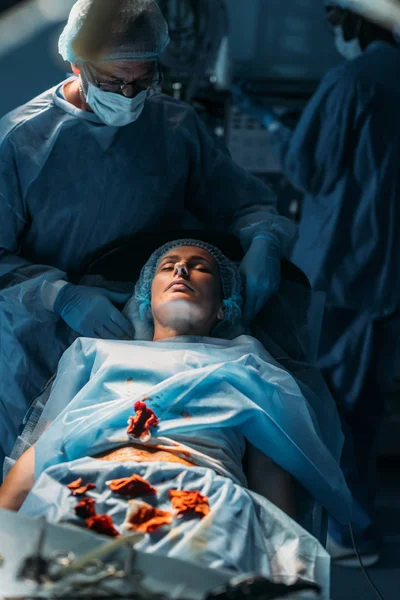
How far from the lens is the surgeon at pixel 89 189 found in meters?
2.11

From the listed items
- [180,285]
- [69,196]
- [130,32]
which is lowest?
[180,285]

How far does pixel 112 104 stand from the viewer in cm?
210

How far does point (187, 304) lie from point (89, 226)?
341 mm

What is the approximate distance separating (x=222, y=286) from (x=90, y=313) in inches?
14.5

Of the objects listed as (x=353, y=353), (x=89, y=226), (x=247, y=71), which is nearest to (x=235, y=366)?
(x=89, y=226)

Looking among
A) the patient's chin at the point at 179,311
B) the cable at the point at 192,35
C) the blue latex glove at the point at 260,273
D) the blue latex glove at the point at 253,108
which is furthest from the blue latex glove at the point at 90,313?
the blue latex glove at the point at 253,108

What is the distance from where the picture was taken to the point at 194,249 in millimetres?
2320

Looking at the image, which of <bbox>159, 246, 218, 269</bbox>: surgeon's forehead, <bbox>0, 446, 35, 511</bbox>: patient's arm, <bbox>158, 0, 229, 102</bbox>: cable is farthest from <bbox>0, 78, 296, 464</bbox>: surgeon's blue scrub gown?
<bbox>158, 0, 229, 102</bbox>: cable

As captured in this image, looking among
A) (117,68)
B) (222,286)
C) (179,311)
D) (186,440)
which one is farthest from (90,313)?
(117,68)

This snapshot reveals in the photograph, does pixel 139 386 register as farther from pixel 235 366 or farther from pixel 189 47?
pixel 189 47

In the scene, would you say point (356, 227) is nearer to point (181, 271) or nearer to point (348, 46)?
point (348, 46)

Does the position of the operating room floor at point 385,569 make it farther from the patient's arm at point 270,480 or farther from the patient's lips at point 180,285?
the patient's lips at point 180,285

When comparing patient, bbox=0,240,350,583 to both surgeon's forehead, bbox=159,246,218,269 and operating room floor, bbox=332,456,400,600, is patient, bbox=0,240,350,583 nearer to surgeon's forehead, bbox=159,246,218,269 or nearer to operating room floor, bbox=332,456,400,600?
surgeon's forehead, bbox=159,246,218,269

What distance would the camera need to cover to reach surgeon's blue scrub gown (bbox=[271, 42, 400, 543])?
2906 mm
